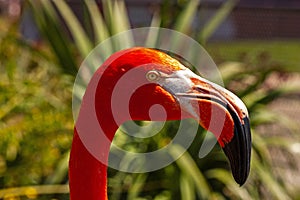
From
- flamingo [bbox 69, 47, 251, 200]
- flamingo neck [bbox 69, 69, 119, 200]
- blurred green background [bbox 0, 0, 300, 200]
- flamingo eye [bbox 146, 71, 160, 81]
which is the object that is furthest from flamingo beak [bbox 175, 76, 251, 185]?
blurred green background [bbox 0, 0, 300, 200]

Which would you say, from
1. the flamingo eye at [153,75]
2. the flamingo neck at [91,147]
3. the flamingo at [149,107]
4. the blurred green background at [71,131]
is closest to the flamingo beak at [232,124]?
the flamingo at [149,107]

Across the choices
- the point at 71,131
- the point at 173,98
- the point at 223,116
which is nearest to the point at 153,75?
the point at 173,98

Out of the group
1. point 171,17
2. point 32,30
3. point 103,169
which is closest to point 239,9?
point 32,30

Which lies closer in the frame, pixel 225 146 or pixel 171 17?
pixel 225 146

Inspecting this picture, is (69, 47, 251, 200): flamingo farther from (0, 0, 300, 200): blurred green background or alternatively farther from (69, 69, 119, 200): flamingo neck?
(0, 0, 300, 200): blurred green background

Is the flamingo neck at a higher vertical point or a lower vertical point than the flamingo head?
lower

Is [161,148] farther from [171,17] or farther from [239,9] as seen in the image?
[239,9]

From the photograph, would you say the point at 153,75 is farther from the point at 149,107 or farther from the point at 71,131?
the point at 71,131

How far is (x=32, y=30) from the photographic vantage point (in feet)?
26.8

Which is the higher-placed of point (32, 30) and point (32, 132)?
point (32, 132)

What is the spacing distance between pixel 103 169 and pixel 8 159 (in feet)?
4.34

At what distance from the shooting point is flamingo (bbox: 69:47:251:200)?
1945 mm

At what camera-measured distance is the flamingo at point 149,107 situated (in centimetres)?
195

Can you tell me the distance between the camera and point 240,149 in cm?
194
